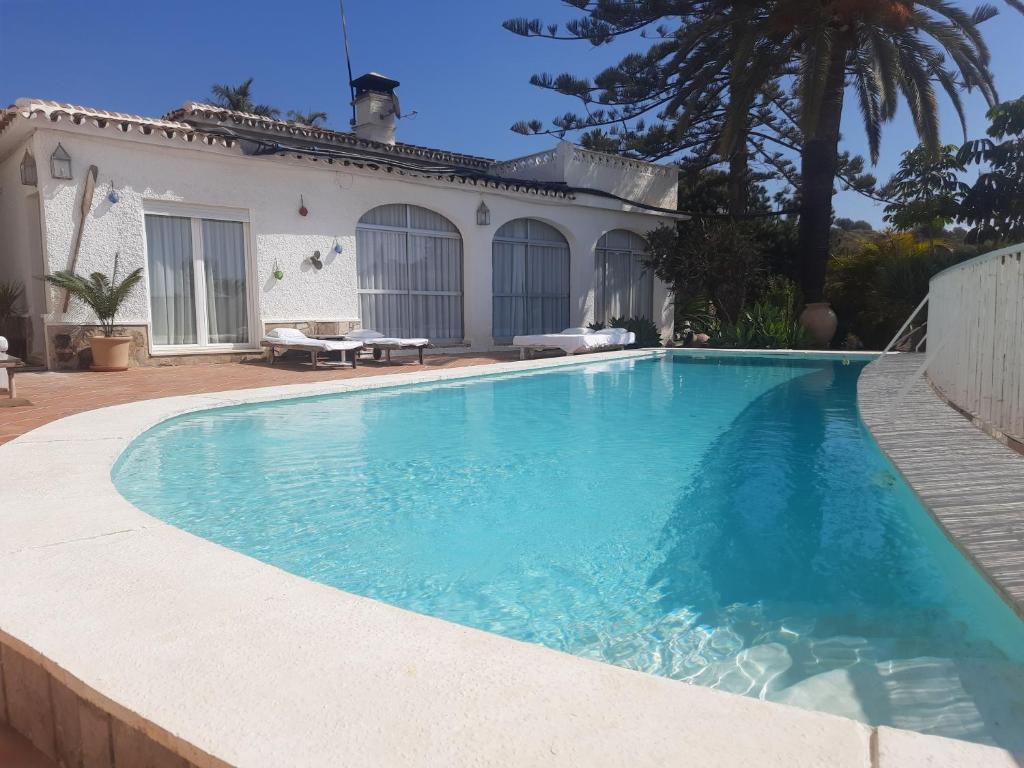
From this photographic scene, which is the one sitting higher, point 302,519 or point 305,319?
point 305,319

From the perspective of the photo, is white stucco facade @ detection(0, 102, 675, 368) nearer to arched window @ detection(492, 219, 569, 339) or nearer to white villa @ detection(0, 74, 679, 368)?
white villa @ detection(0, 74, 679, 368)

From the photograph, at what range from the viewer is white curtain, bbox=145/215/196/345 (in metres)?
10.7

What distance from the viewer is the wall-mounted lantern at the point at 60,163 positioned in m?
9.38

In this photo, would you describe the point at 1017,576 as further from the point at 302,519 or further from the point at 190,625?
the point at 302,519

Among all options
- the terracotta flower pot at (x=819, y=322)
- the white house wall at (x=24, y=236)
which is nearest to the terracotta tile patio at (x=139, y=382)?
the white house wall at (x=24, y=236)

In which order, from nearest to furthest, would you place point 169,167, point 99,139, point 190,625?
point 190,625 → point 99,139 → point 169,167

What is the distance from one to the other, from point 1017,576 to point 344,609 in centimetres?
205

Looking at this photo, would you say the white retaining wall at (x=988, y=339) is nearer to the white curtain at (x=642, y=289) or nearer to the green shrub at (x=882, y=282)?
the green shrub at (x=882, y=282)

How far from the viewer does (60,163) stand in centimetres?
945

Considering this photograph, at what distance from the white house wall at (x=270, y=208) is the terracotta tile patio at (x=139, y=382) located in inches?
47.2

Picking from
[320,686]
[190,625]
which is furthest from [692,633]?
[190,625]

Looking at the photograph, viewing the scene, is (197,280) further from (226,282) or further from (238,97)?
(238,97)

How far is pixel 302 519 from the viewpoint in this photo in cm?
390

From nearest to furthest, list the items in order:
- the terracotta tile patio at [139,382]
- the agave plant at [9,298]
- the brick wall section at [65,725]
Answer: the brick wall section at [65,725], the terracotta tile patio at [139,382], the agave plant at [9,298]
